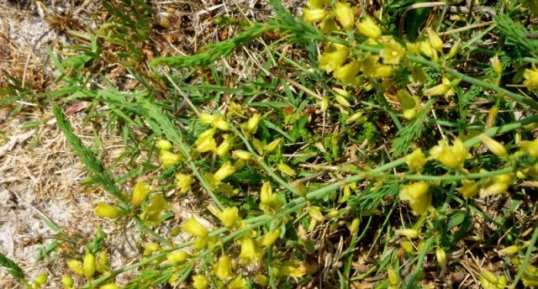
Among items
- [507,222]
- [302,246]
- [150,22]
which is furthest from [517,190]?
[150,22]

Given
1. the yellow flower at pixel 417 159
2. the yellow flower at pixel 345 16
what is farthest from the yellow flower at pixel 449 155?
the yellow flower at pixel 345 16

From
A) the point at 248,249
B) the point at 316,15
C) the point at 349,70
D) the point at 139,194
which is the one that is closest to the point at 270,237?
the point at 248,249

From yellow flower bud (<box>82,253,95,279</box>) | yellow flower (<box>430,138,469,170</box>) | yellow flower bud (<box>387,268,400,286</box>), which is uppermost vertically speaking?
yellow flower (<box>430,138,469,170</box>)

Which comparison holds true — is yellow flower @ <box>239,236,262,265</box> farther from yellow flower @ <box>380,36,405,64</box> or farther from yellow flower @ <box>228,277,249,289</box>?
yellow flower @ <box>380,36,405,64</box>

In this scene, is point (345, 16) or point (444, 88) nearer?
point (345, 16)

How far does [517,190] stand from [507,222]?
0.43ft

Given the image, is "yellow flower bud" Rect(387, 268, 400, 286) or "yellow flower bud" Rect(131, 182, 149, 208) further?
"yellow flower bud" Rect(387, 268, 400, 286)

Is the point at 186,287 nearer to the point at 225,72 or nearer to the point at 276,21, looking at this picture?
the point at 225,72

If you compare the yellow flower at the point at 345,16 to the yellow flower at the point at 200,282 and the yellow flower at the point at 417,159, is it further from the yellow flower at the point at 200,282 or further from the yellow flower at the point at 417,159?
the yellow flower at the point at 200,282

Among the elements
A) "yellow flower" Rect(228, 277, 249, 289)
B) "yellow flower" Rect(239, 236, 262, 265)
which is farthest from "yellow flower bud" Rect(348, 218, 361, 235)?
"yellow flower" Rect(239, 236, 262, 265)

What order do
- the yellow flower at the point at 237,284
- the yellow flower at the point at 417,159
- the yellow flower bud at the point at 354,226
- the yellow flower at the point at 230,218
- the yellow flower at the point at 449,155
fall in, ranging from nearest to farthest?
the yellow flower at the point at 449,155 → the yellow flower at the point at 417,159 → the yellow flower at the point at 230,218 → the yellow flower at the point at 237,284 → the yellow flower bud at the point at 354,226

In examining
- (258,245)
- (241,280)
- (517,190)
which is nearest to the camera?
(258,245)

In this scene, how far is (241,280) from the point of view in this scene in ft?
6.56

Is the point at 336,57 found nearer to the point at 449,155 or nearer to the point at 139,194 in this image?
the point at 449,155
